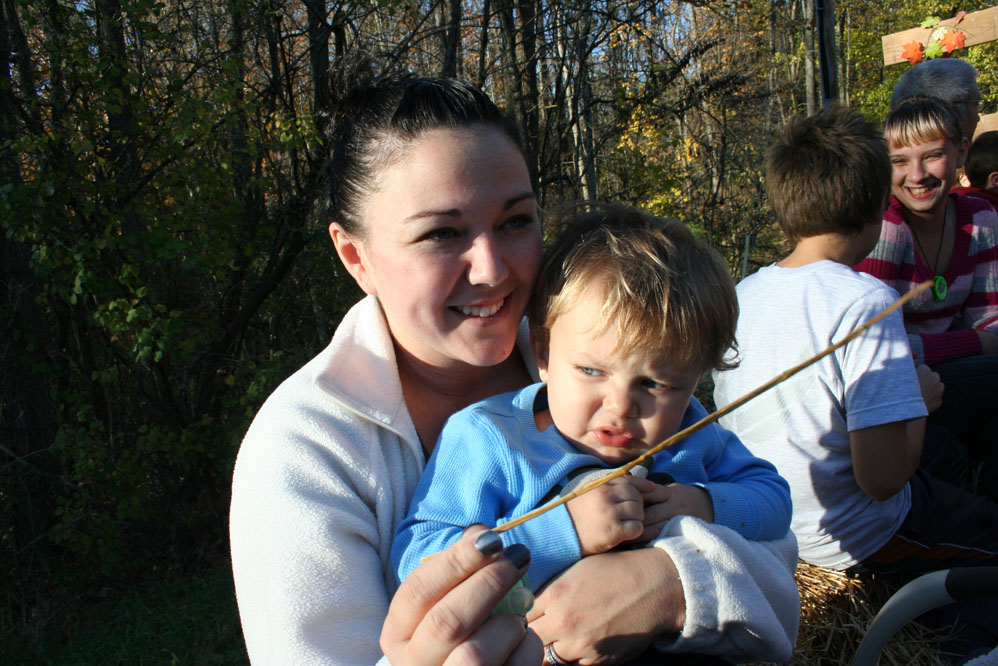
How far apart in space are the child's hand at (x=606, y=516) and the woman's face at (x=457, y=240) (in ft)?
1.44

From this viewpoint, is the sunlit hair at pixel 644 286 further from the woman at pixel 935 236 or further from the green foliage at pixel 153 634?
the green foliage at pixel 153 634

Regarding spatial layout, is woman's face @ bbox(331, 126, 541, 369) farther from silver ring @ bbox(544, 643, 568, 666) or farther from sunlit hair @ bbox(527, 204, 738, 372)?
silver ring @ bbox(544, 643, 568, 666)

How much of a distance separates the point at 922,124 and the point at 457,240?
283cm

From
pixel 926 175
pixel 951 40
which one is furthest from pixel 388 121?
pixel 951 40

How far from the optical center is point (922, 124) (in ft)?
11.8

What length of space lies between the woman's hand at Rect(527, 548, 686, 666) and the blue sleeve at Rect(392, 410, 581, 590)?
5 cm

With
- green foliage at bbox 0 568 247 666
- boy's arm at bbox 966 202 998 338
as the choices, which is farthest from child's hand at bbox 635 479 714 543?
green foliage at bbox 0 568 247 666

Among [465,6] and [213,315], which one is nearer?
[213,315]

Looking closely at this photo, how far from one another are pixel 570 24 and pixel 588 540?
5942mm

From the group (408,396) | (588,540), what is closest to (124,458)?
(408,396)

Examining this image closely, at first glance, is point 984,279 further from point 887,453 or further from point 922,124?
point 887,453

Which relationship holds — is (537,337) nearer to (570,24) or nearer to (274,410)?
(274,410)

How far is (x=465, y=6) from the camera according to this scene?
7621mm

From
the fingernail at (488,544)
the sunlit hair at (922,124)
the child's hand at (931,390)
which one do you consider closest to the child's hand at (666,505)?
the fingernail at (488,544)
